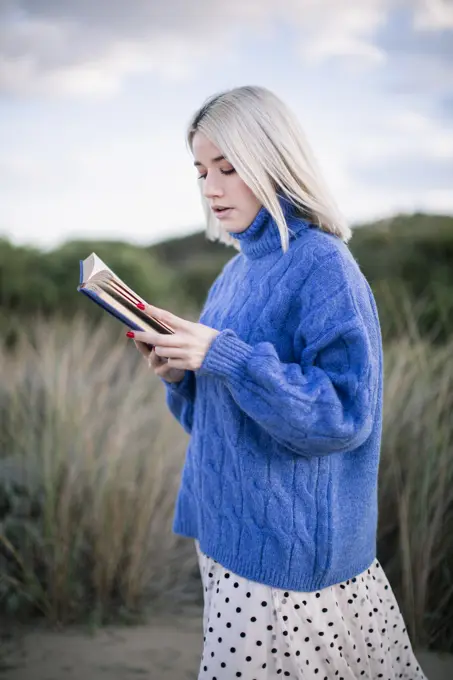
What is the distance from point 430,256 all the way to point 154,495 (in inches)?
115

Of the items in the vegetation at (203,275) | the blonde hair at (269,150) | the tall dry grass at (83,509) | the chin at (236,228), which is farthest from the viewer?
the vegetation at (203,275)

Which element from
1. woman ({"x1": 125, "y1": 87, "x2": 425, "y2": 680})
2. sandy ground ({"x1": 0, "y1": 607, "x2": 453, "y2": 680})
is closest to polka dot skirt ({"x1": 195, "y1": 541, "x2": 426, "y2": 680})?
woman ({"x1": 125, "y1": 87, "x2": 425, "y2": 680})

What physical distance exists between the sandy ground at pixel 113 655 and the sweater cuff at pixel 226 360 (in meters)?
1.62

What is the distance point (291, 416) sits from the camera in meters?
1.31

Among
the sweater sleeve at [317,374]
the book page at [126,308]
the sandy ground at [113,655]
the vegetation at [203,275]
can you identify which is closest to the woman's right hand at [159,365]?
the book page at [126,308]

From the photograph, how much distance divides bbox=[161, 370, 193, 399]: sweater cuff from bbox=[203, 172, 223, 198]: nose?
506 millimetres

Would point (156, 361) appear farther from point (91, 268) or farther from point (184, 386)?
point (91, 268)

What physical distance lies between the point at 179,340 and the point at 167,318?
54 millimetres

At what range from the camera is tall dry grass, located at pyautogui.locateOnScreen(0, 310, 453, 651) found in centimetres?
255

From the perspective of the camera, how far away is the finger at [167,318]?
1.35 m

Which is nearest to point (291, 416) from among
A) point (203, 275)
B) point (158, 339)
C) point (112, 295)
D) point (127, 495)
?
point (158, 339)

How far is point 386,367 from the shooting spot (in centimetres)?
318

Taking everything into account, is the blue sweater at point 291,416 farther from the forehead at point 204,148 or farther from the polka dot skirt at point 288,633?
the forehead at point 204,148

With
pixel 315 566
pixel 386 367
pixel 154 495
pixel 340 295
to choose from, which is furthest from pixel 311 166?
pixel 386 367
